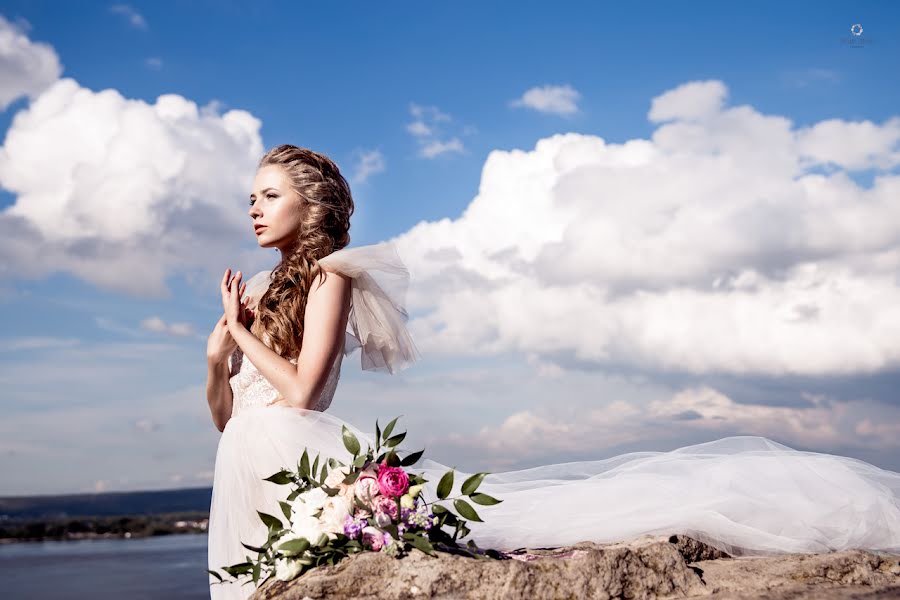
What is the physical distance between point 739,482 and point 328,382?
2203mm

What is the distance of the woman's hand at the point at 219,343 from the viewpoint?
13.7 feet

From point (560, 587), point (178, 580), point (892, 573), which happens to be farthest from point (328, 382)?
point (178, 580)

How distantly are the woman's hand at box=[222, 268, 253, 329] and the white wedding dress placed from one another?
327mm

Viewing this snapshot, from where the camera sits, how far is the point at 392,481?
9.38 ft

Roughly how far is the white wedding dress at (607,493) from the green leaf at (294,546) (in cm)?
53

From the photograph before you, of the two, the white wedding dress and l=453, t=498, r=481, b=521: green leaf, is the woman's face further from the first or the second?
l=453, t=498, r=481, b=521: green leaf

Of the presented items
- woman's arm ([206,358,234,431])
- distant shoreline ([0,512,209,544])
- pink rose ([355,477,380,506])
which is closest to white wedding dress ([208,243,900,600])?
woman's arm ([206,358,234,431])

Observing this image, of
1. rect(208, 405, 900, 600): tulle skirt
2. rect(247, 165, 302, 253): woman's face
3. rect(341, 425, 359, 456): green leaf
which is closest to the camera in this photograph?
rect(341, 425, 359, 456): green leaf

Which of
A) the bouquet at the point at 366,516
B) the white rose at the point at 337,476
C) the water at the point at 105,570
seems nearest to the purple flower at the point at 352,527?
the bouquet at the point at 366,516

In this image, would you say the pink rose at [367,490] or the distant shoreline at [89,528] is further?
the distant shoreline at [89,528]

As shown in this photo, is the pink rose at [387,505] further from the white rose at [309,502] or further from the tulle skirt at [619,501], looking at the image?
the tulle skirt at [619,501]

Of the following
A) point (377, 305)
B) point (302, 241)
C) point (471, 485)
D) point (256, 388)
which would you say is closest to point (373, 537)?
point (471, 485)

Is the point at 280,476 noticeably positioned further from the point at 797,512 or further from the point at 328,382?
the point at 797,512

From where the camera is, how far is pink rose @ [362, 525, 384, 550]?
2.79 m
